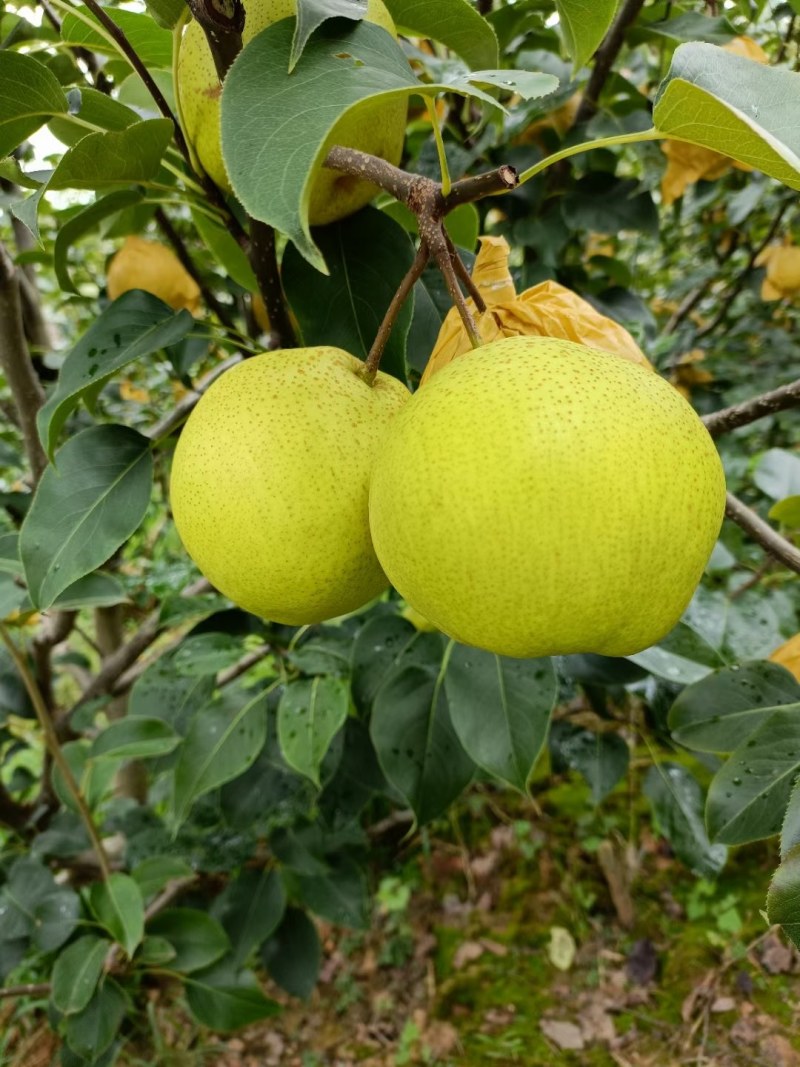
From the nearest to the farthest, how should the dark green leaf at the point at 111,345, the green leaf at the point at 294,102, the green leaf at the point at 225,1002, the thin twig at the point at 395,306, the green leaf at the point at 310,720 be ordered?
1. the green leaf at the point at 294,102
2. the thin twig at the point at 395,306
3. the dark green leaf at the point at 111,345
4. the green leaf at the point at 310,720
5. the green leaf at the point at 225,1002

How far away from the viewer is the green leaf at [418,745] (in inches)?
35.0

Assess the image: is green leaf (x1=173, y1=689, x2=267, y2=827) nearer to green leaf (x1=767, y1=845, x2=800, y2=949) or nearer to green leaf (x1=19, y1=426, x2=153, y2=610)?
green leaf (x1=19, y1=426, x2=153, y2=610)

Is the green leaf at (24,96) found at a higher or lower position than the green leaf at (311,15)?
lower

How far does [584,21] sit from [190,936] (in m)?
1.38

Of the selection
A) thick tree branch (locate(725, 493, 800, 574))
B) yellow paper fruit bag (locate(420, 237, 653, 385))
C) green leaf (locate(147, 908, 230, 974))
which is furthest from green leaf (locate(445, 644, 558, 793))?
green leaf (locate(147, 908, 230, 974))

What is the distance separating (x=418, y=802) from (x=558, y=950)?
1.09 metres

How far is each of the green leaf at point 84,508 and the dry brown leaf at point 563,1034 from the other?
149 centimetres

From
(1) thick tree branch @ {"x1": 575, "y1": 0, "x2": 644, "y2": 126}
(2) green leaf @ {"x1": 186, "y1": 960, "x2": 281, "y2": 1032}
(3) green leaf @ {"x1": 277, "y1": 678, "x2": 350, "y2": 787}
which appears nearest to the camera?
(3) green leaf @ {"x1": 277, "y1": 678, "x2": 350, "y2": 787}

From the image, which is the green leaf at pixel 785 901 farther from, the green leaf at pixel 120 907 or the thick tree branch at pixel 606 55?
the thick tree branch at pixel 606 55

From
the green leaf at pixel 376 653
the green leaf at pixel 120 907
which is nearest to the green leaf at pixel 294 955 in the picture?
the green leaf at pixel 120 907

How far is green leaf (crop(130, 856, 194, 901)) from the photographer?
1.19 metres

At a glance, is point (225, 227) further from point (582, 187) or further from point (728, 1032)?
point (728, 1032)

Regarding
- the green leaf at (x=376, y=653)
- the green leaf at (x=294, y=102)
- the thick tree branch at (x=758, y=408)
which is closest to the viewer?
the green leaf at (x=294, y=102)

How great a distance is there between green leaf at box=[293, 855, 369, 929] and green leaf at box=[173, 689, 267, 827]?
0.50m
